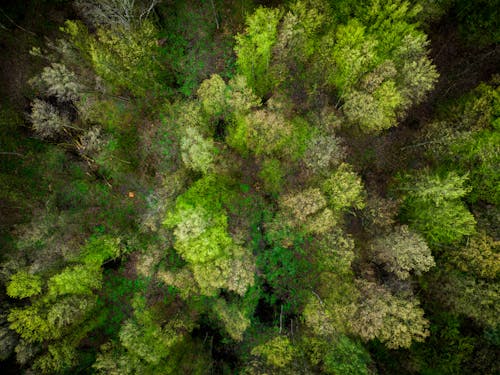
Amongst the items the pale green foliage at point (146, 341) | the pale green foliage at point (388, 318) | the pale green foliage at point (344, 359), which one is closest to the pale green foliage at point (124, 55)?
the pale green foliage at point (146, 341)

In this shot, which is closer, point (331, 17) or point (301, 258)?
point (331, 17)

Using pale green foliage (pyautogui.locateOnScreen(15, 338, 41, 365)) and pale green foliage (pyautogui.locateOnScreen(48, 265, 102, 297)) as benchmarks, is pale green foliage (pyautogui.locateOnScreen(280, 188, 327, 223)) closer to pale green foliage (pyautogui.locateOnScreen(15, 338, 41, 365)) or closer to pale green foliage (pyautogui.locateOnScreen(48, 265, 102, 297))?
pale green foliage (pyautogui.locateOnScreen(48, 265, 102, 297))

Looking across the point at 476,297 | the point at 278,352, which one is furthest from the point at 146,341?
the point at 476,297

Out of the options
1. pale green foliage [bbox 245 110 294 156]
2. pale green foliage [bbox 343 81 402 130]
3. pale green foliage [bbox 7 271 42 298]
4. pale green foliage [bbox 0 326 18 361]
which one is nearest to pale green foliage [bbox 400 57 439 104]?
pale green foliage [bbox 343 81 402 130]

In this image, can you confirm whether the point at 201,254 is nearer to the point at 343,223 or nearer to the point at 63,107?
the point at 343,223

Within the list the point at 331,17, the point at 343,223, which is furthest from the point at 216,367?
the point at 331,17

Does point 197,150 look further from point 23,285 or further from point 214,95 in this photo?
point 23,285
